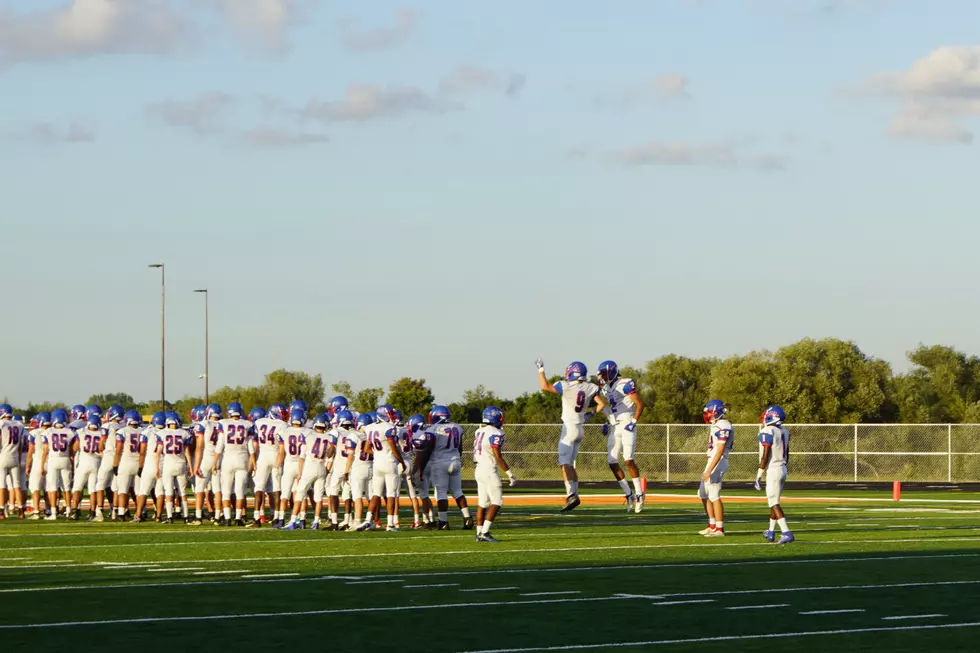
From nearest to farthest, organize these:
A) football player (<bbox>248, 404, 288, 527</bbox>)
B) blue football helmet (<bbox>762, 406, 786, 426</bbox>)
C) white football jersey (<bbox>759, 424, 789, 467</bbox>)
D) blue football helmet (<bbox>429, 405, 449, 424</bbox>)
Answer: white football jersey (<bbox>759, 424, 789, 467</bbox>)
blue football helmet (<bbox>762, 406, 786, 426</bbox>)
blue football helmet (<bbox>429, 405, 449, 424</bbox>)
football player (<bbox>248, 404, 288, 527</bbox>)

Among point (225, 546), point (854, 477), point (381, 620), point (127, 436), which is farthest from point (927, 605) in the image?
point (854, 477)

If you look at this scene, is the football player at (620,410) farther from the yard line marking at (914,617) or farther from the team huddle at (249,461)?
the yard line marking at (914,617)

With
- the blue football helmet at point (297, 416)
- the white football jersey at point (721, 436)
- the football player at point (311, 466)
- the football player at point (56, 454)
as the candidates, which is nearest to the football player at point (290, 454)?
the blue football helmet at point (297, 416)

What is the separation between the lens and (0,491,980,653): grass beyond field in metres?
11.5

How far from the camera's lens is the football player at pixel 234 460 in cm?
2491

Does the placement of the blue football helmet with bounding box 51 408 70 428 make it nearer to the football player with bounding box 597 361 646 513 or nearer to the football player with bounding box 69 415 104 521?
the football player with bounding box 69 415 104 521

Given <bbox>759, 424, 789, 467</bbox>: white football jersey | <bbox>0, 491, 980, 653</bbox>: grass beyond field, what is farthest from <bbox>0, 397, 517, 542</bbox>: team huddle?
<bbox>759, 424, 789, 467</bbox>: white football jersey

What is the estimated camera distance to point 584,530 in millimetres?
23250

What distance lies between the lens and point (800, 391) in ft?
235

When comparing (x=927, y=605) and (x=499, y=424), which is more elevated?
(x=499, y=424)

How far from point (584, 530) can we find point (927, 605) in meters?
9.96

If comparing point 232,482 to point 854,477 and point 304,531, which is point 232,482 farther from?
point 854,477

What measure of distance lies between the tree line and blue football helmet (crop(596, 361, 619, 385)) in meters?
43.9

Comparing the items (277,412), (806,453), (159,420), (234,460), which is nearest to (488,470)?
(234,460)
